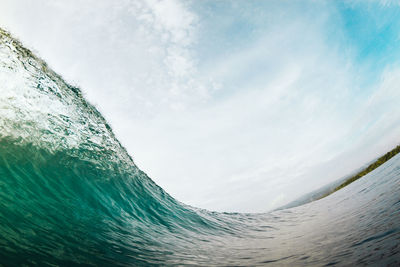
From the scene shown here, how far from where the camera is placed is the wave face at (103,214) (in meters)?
3.57

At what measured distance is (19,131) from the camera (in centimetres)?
780

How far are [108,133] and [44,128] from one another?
2.54 m

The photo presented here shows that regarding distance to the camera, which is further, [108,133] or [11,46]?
[108,133]

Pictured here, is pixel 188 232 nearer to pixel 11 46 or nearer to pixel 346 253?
pixel 346 253

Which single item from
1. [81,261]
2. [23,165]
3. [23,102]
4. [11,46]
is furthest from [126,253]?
[11,46]

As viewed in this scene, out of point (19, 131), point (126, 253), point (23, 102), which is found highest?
point (23, 102)

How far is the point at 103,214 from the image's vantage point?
22.2 ft

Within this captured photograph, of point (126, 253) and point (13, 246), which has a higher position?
point (13, 246)

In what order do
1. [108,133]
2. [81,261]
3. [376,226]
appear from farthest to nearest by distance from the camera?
[108,133] < [81,261] < [376,226]

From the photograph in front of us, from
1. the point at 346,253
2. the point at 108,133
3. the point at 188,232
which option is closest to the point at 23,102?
the point at 108,133

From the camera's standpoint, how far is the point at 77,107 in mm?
9398

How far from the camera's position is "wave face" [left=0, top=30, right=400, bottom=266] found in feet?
11.7

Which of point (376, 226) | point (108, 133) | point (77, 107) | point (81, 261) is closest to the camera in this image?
point (376, 226)

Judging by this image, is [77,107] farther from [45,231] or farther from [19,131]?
[45,231]
